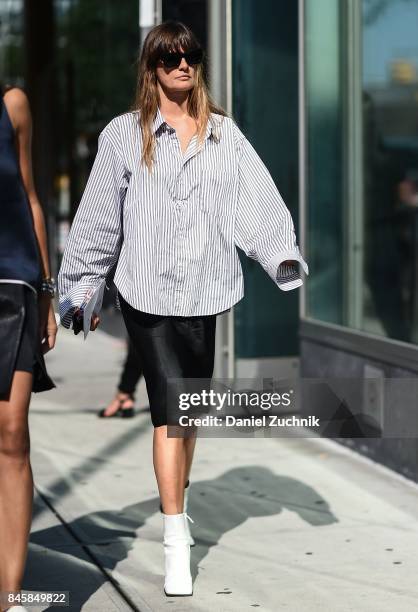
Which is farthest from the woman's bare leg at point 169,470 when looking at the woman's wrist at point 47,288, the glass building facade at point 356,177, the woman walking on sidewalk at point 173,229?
the glass building facade at point 356,177

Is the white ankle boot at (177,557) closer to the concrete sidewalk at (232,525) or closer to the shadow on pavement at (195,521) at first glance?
the concrete sidewalk at (232,525)

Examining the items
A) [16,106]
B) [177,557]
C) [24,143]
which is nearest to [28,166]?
[24,143]

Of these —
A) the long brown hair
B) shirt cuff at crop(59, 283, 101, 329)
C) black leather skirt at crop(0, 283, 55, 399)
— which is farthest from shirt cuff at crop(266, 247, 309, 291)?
black leather skirt at crop(0, 283, 55, 399)

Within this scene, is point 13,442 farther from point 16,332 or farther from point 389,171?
point 389,171

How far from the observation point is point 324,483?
6125 millimetres

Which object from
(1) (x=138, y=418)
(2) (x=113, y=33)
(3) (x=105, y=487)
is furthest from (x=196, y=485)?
(2) (x=113, y=33)

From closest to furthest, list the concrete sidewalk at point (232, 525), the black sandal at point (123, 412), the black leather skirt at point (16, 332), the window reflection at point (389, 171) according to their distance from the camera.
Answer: the black leather skirt at point (16, 332), the concrete sidewalk at point (232, 525), the window reflection at point (389, 171), the black sandal at point (123, 412)

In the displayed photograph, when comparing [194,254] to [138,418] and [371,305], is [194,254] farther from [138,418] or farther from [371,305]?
[138,418]

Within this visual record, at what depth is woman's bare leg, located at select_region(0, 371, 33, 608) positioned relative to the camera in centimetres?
371

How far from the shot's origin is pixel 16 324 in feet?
12.1

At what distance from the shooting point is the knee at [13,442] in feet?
12.1

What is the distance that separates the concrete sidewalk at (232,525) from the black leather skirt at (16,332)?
1040 mm

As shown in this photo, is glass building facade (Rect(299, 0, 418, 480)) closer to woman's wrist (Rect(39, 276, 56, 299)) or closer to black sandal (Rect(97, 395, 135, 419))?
black sandal (Rect(97, 395, 135, 419))

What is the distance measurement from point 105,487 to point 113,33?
28.1 ft
